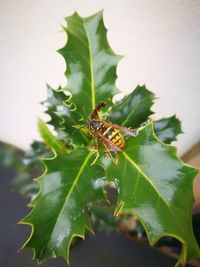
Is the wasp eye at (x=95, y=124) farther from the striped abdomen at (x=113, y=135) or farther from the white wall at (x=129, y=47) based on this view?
the white wall at (x=129, y=47)

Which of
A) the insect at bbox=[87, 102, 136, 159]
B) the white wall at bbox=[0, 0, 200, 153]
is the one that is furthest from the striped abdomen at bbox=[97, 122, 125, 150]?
the white wall at bbox=[0, 0, 200, 153]

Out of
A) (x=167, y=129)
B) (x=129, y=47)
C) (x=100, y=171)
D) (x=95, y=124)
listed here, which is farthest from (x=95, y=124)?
(x=129, y=47)

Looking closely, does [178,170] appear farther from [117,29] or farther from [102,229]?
[102,229]

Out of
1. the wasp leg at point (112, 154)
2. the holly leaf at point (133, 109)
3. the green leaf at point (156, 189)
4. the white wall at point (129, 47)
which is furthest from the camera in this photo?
the white wall at point (129, 47)

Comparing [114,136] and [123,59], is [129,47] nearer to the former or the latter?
[123,59]

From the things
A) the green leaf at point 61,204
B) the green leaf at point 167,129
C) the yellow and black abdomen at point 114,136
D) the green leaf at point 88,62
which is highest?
the green leaf at point 88,62

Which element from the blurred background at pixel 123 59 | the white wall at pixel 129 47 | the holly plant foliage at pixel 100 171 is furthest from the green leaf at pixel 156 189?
the white wall at pixel 129 47

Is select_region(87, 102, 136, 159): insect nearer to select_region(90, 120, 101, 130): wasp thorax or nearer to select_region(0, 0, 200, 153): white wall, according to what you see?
select_region(90, 120, 101, 130): wasp thorax
